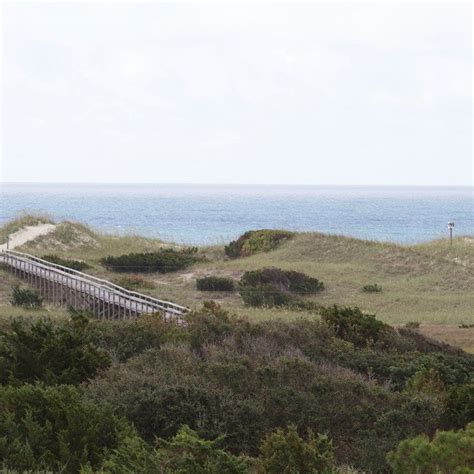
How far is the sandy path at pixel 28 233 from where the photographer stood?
4256cm

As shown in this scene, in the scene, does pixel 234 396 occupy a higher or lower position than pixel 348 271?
higher

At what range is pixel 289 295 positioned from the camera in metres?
29.7

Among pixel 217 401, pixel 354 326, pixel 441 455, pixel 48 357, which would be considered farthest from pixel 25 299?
pixel 441 455

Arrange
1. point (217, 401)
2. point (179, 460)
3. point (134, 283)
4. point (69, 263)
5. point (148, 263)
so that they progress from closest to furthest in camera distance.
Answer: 1. point (179, 460)
2. point (217, 401)
3. point (134, 283)
4. point (69, 263)
5. point (148, 263)

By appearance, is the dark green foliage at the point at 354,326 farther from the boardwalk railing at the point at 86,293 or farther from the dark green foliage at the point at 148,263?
the dark green foliage at the point at 148,263

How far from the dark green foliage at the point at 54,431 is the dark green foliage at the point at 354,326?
9719 mm

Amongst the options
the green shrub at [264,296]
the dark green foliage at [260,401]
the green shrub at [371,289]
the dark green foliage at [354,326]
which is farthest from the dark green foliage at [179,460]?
the green shrub at [371,289]

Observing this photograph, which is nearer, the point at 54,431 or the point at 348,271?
the point at 54,431

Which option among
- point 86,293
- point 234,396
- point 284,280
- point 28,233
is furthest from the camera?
point 28,233

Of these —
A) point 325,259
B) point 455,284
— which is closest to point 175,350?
point 455,284

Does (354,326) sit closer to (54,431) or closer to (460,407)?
(460,407)

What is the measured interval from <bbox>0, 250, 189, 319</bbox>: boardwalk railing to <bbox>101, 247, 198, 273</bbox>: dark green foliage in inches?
144

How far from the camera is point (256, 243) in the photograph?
42.6 m

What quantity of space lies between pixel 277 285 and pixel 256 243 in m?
11.1
